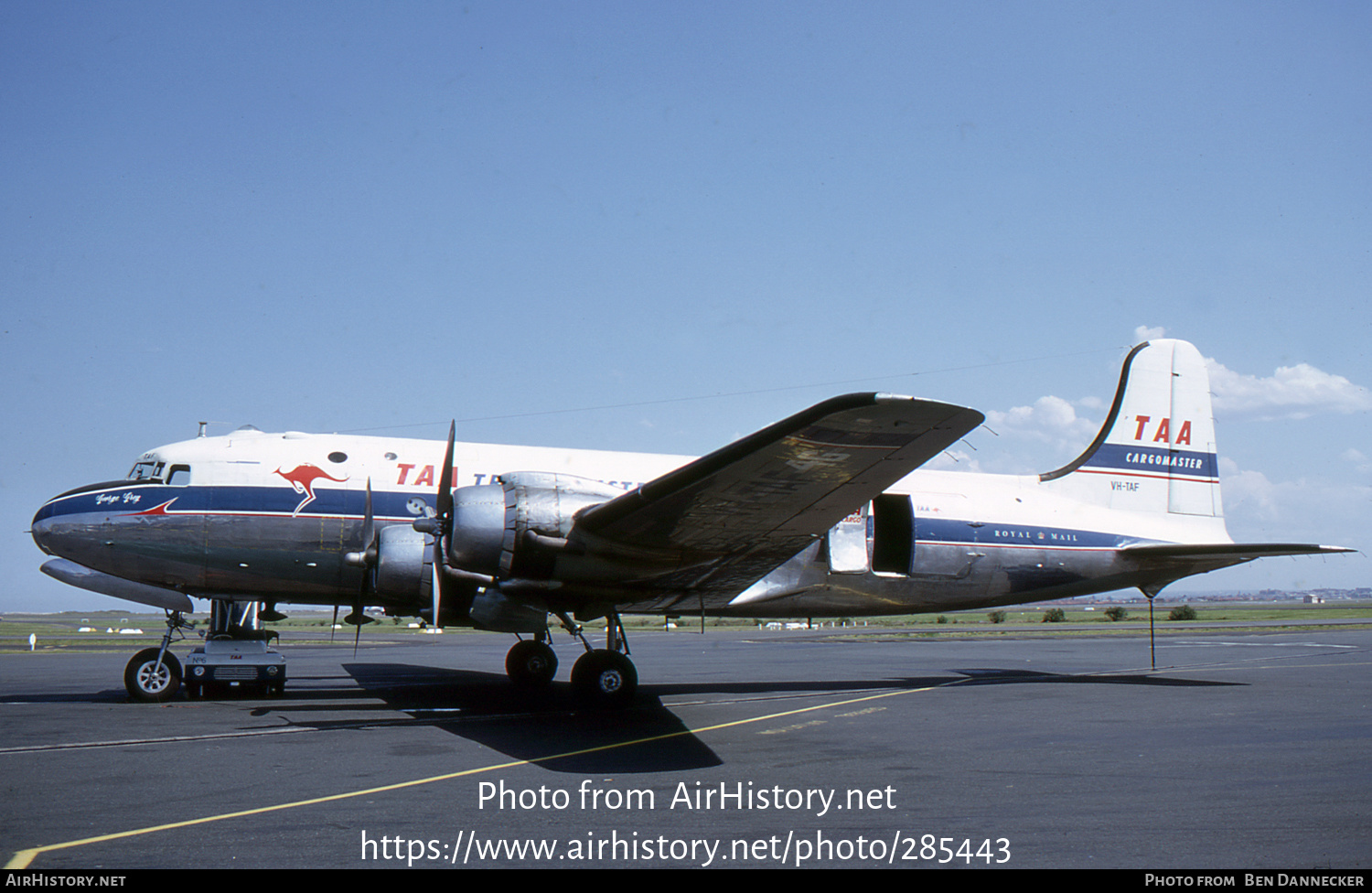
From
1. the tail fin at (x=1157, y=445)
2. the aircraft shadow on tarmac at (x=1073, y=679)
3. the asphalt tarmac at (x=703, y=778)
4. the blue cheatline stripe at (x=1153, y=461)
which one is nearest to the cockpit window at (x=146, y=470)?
the asphalt tarmac at (x=703, y=778)

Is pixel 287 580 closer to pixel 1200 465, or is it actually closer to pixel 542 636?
pixel 542 636

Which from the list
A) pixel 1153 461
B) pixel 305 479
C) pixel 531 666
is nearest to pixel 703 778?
pixel 531 666

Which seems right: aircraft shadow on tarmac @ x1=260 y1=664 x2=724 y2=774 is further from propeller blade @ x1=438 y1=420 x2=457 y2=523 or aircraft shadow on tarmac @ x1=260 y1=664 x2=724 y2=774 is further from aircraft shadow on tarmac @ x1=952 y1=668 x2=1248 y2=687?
aircraft shadow on tarmac @ x1=952 y1=668 x2=1248 y2=687

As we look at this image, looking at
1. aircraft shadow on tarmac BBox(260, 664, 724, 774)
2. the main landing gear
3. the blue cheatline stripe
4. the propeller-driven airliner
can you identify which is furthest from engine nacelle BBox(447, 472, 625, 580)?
the blue cheatline stripe

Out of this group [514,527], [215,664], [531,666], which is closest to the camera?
[514,527]

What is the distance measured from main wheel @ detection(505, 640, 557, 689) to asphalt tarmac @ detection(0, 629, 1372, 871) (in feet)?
1.51

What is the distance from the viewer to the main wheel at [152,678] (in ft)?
47.1

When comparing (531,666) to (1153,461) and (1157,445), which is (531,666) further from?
(1157,445)

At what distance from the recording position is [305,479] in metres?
14.8

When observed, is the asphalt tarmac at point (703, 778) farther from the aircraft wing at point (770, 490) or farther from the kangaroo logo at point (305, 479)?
the kangaroo logo at point (305, 479)

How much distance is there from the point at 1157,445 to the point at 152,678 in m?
19.6

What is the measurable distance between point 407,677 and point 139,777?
11.8m
